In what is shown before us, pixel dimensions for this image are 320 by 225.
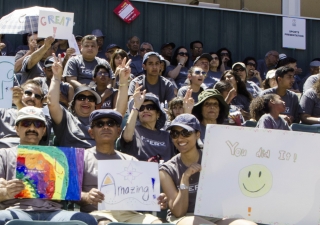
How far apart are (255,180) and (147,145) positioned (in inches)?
66.1

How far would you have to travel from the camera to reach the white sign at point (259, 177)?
5.41 meters

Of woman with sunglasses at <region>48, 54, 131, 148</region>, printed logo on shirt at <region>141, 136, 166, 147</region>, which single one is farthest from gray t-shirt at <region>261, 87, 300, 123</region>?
woman with sunglasses at <region>48, 54, 131, 148</region>

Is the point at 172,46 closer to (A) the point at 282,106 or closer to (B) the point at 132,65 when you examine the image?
(B) the point at 132,65

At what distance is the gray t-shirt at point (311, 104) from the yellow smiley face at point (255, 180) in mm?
3980

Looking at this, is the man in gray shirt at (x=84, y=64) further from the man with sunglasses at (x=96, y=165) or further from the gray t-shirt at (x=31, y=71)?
the man with sunglasses at (x=96, y=165)

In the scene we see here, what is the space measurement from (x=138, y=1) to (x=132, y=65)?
7.30 feet

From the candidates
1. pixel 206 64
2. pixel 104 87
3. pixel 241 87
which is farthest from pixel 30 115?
pixel 206 64

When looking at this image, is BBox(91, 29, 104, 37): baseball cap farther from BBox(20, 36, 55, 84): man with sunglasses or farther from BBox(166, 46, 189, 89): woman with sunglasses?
BBox(20, 36, 55, 84): man with sunglasses

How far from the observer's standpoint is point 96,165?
5.96 metres

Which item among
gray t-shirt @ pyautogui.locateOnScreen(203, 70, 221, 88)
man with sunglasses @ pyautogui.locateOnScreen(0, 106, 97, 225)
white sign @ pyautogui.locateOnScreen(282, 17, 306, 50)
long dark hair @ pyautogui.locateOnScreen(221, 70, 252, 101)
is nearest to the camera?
man with sunglasses @ pyautogui.locateOnScreen(0, 106, 97, 225)

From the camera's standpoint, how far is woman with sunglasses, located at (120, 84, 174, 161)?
22.1 ft

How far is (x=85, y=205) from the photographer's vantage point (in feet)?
18.9

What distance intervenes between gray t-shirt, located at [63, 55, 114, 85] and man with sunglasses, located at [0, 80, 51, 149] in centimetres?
186

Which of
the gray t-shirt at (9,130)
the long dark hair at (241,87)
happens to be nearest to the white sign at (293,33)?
the long dark hair at (241,87)
